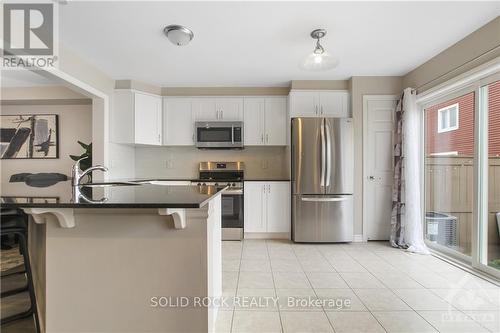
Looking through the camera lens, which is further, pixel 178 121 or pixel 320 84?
pixel 178 121

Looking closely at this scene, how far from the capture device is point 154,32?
250 centimetres

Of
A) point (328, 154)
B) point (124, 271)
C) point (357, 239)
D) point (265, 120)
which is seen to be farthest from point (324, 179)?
point (124, 271)

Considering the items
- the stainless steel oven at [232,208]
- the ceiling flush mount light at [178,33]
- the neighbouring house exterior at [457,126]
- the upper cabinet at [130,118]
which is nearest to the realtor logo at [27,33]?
the ceiling flush mount light at [178,33]

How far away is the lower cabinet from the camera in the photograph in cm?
388

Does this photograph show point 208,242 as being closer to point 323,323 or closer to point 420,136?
point 323,323

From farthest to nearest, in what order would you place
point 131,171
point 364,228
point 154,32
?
point 131,171
point 364,228
point 154,32

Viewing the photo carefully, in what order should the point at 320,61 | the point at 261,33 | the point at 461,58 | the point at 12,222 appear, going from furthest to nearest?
the point at 461,58 < the point at 261,33 < the point at 320,61 < the point at 12,222

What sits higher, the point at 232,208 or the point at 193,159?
the point at 193,159

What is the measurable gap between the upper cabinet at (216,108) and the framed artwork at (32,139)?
2467mm

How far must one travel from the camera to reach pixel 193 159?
4.50m

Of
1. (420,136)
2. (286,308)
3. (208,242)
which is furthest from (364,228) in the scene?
(208,242)

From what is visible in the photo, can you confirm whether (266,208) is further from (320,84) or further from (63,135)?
(63,135)

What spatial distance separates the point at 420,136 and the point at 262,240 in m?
2.59

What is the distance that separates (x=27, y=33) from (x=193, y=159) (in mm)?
2645
